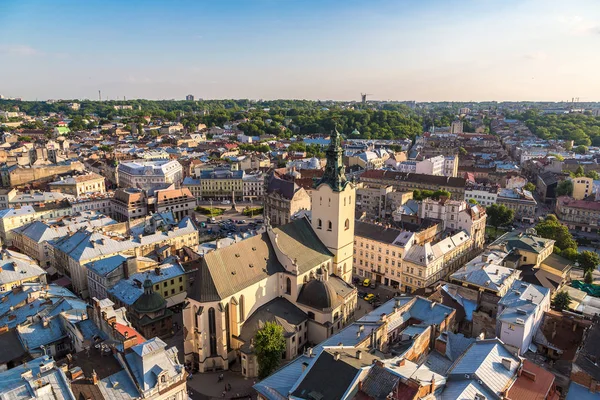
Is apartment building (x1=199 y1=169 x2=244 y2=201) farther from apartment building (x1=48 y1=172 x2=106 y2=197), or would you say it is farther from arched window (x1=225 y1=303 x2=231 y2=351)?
arched window (x1=225 y1=303 x2=231 y2=351)

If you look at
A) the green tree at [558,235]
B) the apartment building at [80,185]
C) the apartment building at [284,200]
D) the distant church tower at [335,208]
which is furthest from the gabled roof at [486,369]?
the apartment building at [80,185]

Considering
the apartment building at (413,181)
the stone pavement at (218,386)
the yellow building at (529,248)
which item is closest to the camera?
the stone pavement at (218,386)

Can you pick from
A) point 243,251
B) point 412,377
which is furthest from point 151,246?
point 412,377

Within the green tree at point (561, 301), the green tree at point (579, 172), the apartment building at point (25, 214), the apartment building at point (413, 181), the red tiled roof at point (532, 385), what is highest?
the green tree at point (579, 172)

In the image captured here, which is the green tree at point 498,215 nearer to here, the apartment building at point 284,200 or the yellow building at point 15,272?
the apartment building at point 284,200

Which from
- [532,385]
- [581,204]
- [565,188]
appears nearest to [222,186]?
[581,204]

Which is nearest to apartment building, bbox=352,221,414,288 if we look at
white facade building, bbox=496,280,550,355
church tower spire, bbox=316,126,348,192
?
church tower spire, bbox=316,126,348,192
